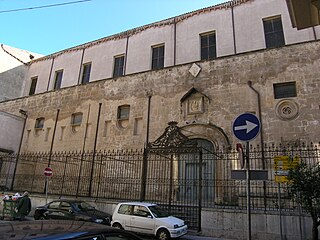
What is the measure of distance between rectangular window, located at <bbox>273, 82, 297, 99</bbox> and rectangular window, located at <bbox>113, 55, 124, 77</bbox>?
1140cm

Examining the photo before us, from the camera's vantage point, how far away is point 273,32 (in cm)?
1562

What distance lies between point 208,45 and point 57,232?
16.8m

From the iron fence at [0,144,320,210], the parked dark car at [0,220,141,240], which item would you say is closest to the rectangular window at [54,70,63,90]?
the iron fence at [0,144,320,210]

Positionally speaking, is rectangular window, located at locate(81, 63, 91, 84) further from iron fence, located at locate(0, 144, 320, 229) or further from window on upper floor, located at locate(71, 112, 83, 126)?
iron fence, located at locate(0, 144, 320, 229)

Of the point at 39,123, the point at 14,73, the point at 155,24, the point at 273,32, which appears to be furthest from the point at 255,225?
the point at 14,73

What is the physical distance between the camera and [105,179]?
50.8 ft

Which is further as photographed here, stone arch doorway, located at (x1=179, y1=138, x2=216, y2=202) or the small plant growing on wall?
stone arch doorway, located at (x1=179, y1=138, x2=216, y2=202)

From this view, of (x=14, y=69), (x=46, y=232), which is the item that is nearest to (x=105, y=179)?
(x=46, y=232)

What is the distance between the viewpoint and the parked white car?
8.44 metres

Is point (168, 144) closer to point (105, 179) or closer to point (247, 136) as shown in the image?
point (105, 179)

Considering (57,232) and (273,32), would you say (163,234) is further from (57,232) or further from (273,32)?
(273,32)

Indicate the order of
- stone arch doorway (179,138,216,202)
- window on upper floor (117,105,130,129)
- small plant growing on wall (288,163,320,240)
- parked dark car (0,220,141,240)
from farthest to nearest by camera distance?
1. window on upper floor (117,105,130,129)
2. stone arch doorway (179,138,216,202)
3. small plant growing on wall (288,163,320,240)
4. parked dark car (0,220,141,240)

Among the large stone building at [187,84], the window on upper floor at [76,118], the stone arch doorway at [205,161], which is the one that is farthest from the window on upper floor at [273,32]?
the window on upper floor at [76,118]

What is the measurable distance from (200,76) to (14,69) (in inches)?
741
